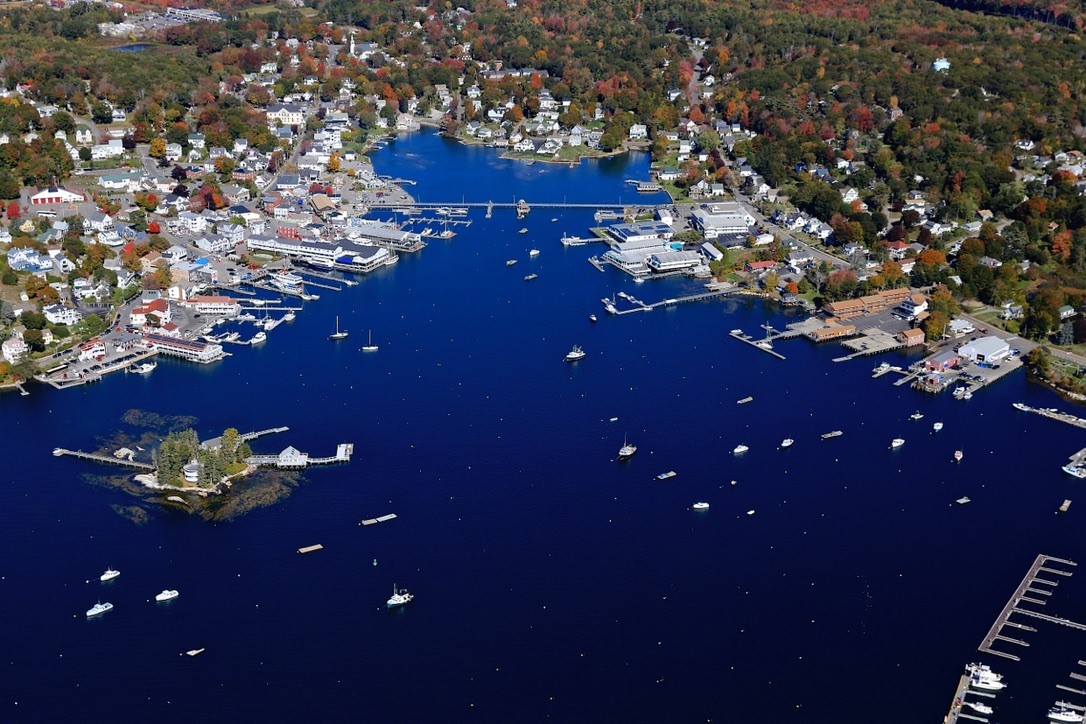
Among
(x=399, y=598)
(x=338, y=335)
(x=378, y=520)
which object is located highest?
(x=338, y=335)

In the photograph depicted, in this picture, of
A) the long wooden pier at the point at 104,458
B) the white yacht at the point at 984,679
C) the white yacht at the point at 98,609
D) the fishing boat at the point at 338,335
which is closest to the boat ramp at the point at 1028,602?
the white yacht at the point at 984,679

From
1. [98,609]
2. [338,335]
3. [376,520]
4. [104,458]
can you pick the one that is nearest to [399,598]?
[376,520]

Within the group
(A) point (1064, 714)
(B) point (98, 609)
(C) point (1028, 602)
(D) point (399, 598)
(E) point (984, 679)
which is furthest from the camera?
(C) point (1028, 602)

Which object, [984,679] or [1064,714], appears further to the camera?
[984,679]

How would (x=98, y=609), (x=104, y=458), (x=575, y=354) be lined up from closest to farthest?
(x=98, y=609) → (x=104, y=458) → (x=575, y=354)

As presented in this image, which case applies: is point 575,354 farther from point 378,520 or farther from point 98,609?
point 98,609

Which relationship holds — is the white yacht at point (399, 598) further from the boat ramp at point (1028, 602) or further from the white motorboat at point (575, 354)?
the white motorboat at point (575, 354)

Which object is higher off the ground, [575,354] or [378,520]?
[575,354]

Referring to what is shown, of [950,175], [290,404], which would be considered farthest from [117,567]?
[950,175]
